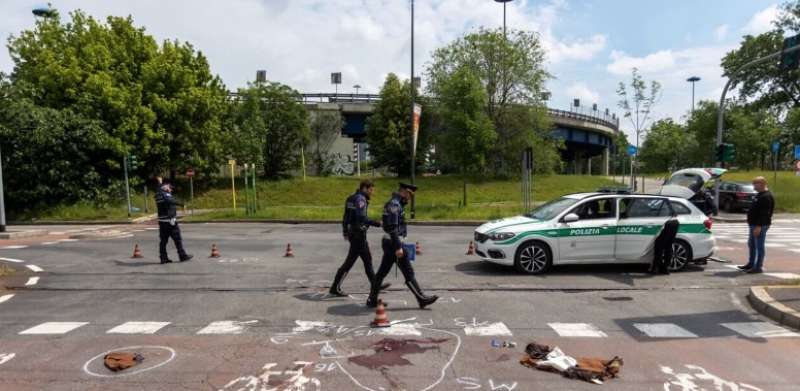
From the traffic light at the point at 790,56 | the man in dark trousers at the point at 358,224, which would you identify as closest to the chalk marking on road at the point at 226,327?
the man in dark trousers at the point at 358,224

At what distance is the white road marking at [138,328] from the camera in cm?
606

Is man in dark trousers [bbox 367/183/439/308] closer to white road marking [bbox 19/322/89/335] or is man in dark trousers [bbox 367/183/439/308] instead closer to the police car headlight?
the police car headlight

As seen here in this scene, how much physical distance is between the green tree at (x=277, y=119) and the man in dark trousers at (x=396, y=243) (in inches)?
1181

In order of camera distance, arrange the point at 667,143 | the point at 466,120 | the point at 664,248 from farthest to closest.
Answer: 1. the point at 667,143
2. the point at 466,120
3. the point at 664,248

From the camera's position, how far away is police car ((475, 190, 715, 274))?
950 cm

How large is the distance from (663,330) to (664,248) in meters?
3.83

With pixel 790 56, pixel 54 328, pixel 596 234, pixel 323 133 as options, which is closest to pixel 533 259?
pixel 596 234

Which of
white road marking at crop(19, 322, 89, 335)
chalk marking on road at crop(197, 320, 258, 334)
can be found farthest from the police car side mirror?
white road marking at crop(19, 322, 89, 335)

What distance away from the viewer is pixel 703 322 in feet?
21.6

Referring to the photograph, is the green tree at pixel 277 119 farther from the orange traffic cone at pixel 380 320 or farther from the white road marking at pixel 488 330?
the white road marking at pixel 488 330

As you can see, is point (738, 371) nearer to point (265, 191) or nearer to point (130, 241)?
point (130, 241)

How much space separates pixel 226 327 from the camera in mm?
6238

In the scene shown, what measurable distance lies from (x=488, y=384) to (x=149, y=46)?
105 ft

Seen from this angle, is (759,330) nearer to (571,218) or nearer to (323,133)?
(571,218)
